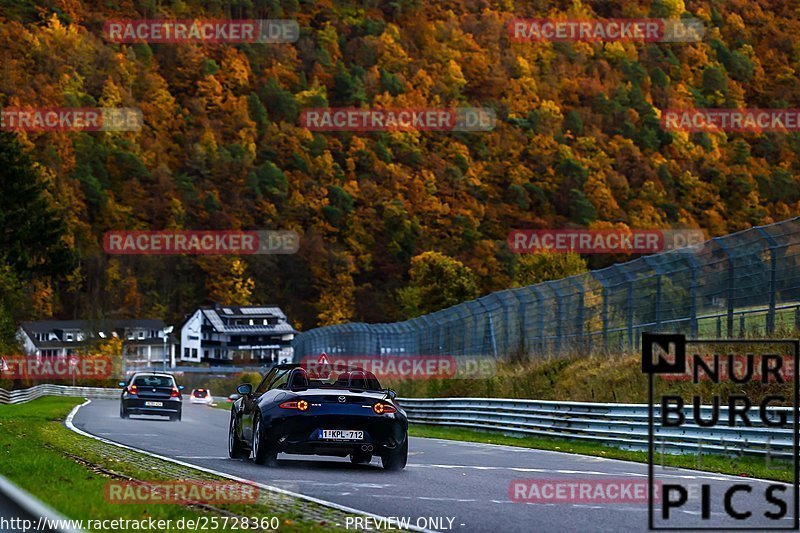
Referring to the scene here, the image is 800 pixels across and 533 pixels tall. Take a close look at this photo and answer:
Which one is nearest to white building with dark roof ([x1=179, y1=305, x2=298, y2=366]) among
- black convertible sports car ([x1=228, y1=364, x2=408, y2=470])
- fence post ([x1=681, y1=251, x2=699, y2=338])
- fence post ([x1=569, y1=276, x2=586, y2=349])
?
fence post ([x1=569, y1=276, x2=586, y2=349])

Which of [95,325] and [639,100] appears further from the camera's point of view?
[639,100]

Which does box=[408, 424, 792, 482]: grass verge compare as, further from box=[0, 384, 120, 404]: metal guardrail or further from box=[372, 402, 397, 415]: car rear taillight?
box=[0, 384, 120, 404]: metal guardrail

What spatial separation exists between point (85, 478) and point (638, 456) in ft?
32.2

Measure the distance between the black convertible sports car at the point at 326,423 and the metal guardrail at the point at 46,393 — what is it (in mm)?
39019

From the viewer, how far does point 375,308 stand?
620 feet

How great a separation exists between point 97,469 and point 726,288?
40.8 ft

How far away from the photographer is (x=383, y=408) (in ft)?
52.0

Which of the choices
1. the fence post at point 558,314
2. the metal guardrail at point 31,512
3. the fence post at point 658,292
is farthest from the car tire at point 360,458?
the fence post at point 558,314

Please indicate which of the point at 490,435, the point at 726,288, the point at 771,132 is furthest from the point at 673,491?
the point at 771,132

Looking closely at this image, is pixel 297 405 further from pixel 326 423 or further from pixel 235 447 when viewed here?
pixel 235 447

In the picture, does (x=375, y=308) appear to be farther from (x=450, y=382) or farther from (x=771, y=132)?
(x=450, y=382)

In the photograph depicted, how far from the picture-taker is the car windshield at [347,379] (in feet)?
54.1

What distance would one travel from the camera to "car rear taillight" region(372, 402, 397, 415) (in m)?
15.8

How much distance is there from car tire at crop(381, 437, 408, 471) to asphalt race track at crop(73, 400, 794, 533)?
0.16 meters
